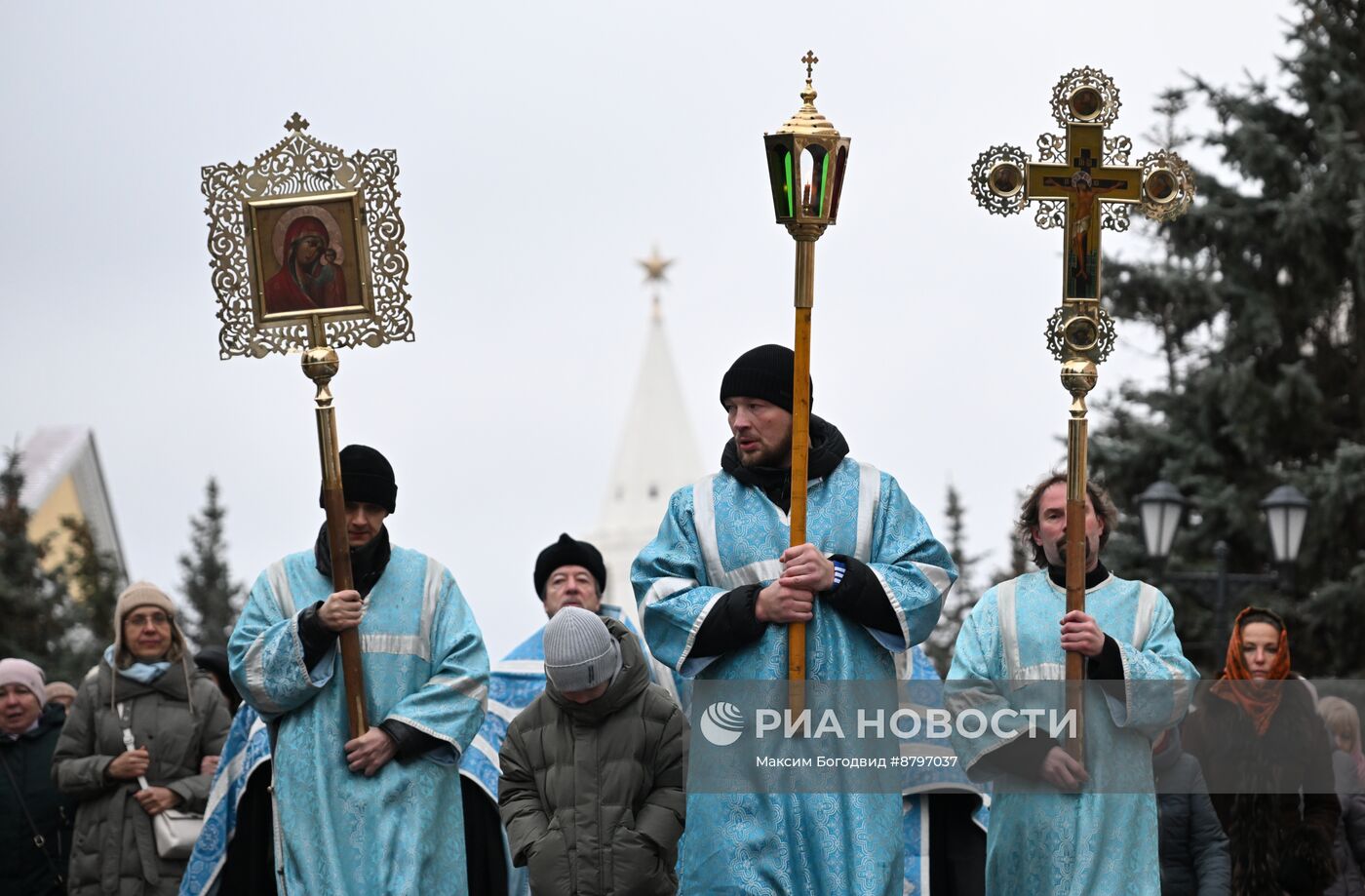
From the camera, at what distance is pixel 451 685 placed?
10.2m

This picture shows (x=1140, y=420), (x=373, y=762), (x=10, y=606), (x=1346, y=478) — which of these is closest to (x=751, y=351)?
(x=373, y=762)

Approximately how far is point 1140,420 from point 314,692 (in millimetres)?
16618

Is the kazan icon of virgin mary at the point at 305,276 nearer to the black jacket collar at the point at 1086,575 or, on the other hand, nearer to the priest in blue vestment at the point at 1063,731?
the priest in blue vestment at the point at 1063,731

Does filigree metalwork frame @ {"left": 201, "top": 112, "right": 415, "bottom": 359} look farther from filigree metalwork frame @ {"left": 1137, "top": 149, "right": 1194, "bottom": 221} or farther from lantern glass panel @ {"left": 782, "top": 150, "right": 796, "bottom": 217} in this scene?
filigree metalwork frame @ {"left": 1137, "top": 149, "right": 1194, "bottom": 221}

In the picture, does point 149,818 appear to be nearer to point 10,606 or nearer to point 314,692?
point 314,692

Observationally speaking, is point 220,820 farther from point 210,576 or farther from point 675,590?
point 210,576

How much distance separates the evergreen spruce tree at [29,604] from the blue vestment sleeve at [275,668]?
1792 cm

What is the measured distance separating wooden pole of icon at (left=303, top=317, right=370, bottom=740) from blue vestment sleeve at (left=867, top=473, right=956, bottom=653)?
1.89 m

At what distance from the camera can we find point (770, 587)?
9.23 m


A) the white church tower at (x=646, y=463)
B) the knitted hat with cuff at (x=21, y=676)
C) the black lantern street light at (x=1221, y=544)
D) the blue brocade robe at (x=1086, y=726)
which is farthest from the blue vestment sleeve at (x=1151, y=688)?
the white church tower at (x=646, y=463)

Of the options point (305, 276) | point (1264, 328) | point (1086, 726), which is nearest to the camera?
point (1086, 726)

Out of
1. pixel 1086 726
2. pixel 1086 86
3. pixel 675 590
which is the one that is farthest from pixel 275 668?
pixel 1086 86

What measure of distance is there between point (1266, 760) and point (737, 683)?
3164 mm

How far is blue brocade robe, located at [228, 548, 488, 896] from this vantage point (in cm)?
1009
